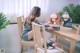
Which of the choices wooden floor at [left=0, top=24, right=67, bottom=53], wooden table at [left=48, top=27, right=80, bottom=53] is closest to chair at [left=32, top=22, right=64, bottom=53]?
wooden table at [left=48, top=27, right=80, bottom=53]

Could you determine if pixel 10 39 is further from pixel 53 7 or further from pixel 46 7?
pixel 53 7

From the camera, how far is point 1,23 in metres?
2.93

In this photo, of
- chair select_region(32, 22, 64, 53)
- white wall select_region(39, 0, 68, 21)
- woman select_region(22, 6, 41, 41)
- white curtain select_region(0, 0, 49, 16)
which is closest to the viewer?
chair select_region(32, 22, 64, 53)

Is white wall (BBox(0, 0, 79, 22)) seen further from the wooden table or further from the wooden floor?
the wooden table

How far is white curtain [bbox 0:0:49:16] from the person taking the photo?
337 cm

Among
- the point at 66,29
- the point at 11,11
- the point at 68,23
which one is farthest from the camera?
the point at 11,11

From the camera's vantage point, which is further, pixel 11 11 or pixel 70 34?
pixel 11 11

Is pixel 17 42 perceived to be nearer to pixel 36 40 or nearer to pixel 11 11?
pixel 11 11

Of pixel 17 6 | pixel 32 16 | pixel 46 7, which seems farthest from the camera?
pixel 46 7

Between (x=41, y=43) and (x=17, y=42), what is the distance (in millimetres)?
1324

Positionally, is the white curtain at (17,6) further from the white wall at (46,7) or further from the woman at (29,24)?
the woman at (29,24)

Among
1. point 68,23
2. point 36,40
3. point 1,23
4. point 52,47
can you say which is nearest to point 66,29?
point 68,23

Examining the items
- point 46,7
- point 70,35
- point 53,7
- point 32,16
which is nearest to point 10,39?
point 32,16

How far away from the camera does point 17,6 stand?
3.48 meters
